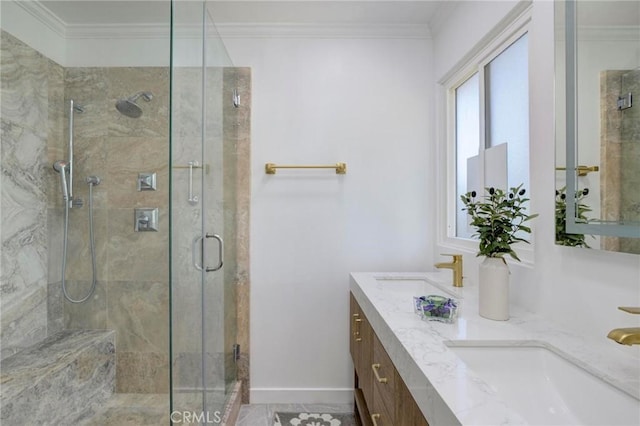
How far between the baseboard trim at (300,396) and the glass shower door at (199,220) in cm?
30

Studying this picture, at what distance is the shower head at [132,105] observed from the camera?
1.94 m

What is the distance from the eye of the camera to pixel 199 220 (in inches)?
55.9

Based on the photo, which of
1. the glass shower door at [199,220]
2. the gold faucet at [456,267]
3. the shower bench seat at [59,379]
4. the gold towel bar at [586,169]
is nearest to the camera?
the gold towel bar at [586,169]

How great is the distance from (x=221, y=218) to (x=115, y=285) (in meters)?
0.90

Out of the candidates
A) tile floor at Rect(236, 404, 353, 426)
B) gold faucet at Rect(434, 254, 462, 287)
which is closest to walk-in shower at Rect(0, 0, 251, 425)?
tile floor at Rect(236, 404, 353, 426)

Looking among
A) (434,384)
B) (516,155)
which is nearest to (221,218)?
(434,384)

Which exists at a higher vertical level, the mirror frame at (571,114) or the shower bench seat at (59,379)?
the mirror frame at (571,114)

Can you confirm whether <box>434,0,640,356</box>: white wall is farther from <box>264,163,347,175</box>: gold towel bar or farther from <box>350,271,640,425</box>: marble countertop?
<box>264,163,347,175</box>: gold towel bar

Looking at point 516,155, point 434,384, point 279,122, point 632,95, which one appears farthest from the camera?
point 279,122

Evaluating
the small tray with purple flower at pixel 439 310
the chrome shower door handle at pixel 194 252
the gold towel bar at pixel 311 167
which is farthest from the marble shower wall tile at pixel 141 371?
the small tray with purple flower at pixel 439 310

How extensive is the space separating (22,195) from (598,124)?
8.81 feet

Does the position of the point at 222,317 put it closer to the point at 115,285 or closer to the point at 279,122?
the point at 115,285

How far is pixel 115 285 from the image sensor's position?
1983mm

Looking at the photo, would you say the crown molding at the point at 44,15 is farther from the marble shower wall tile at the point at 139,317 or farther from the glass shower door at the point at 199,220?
the marble shower wall tile at the point at 139,317
